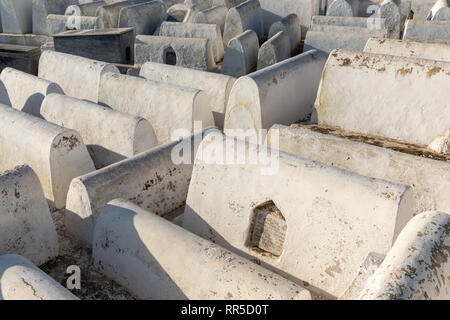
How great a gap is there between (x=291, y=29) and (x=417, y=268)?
7547mm

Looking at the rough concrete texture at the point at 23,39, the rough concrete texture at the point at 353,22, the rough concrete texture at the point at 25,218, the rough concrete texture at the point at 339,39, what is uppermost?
the rough concrete texture at the point at 353,22

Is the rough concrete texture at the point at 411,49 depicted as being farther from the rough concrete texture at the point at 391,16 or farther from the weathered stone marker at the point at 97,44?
the weathered stone marker at the point at 97,44

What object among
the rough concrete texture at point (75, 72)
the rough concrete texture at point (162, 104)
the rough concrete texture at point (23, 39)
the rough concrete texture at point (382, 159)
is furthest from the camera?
A: the rough concrete texture at point (23, 39)

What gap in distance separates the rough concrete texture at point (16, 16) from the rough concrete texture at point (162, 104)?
586cm

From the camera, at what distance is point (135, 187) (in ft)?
15.3

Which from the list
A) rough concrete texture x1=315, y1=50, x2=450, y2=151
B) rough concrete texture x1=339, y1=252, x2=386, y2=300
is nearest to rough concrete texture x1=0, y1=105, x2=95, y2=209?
rough concrete texture x1=315, y1=50, x2=450, y2=151

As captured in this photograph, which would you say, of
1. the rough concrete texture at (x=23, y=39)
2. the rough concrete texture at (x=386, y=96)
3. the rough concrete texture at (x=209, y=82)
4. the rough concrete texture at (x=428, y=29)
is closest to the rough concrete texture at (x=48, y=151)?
the rough concrete texture at (x=209, y=82)

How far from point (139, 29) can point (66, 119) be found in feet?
14.7

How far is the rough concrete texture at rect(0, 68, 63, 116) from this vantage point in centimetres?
679

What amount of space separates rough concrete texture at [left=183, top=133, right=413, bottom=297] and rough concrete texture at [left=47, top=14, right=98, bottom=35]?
272 inches

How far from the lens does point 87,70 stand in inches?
285

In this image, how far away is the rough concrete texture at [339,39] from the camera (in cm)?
778

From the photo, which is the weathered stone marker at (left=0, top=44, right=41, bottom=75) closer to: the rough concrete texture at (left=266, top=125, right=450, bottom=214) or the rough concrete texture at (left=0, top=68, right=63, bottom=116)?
the rough concrete texture at (left=0, top=68, right=63, bottom=116)
